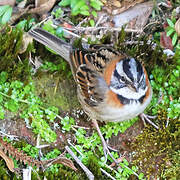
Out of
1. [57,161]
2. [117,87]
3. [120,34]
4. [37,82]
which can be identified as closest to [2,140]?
[57,161]

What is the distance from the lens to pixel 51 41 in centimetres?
484

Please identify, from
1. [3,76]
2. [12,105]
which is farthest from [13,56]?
[12,105]

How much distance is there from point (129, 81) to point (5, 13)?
76.6 inches

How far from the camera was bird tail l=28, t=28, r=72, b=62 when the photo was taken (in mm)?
4832

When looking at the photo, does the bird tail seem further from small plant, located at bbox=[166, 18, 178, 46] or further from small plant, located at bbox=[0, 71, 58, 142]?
small plant, located at bbox=[166, 18, 178, 46]

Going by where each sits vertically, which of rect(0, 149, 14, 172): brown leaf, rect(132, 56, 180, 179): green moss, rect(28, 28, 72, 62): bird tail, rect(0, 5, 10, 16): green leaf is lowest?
rect(132, 56, 180, 179): green moss

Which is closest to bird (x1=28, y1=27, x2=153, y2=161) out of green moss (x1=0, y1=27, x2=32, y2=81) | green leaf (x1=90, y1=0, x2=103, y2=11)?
green moss (x1=0, y1=27, x2=32, y2=81)

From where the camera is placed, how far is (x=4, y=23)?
4.98m

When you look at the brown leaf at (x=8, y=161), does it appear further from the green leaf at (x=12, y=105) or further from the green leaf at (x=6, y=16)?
the green leaf at (x=6, y=16)

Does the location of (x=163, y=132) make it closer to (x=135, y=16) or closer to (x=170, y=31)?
(x=170, y=31)

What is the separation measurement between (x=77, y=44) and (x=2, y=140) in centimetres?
168

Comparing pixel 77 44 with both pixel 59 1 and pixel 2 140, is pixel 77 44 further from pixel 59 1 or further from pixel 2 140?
pixel 2 140

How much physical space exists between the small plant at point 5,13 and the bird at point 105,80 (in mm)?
382

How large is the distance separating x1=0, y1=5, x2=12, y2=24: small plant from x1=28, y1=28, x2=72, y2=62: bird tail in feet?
1.24
